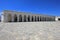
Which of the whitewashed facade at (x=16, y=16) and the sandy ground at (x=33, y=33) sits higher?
the whitewashed facade at (x=16, y=16)

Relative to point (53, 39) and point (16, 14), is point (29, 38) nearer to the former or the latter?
point (53, 39)

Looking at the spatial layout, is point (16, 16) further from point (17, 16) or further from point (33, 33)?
point (33, 33)

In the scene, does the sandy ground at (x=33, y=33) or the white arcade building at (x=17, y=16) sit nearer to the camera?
the sandy ground at (x=33, y=33)

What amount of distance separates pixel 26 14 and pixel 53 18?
48.3 feet

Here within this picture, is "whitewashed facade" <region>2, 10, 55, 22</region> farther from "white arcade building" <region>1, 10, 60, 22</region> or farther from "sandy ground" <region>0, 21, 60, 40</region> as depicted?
"sandy ground" <region>0, 21, 60, 40</region>

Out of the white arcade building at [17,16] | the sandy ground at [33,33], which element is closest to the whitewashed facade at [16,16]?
the white arcade building at [17,16]

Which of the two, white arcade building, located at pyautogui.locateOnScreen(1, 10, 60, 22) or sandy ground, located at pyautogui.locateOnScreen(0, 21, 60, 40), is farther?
white arcade building, located at pyautogui.locateOnScreen(1, 10, 60, 22)

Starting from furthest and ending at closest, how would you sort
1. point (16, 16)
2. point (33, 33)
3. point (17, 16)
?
point (16, 16)
point (17, 16)
point (33, 33)

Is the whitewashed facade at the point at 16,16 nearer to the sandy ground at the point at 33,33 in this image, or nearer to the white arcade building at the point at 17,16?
the white arcade building at the point at 17,16

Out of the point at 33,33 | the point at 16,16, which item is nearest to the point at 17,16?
the point at 16,16

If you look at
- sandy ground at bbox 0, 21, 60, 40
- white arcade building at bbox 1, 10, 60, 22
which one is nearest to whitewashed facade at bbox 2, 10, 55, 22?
white arcade building at bbox 1, 10, 60, 22

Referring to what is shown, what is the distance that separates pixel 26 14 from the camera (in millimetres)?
22125

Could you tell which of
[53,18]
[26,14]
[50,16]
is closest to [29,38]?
[26,14]

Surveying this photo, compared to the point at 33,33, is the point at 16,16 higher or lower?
higher
